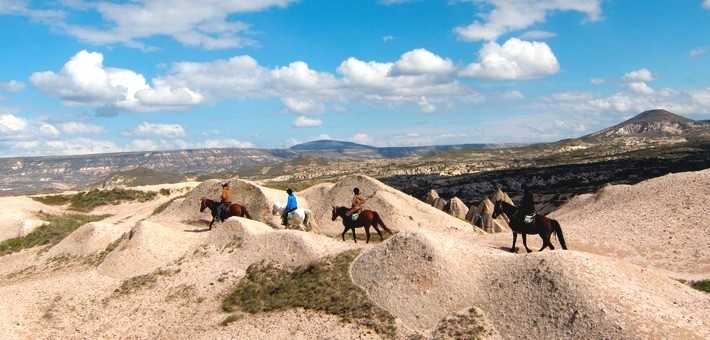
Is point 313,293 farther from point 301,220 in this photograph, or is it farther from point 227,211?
point 227,211

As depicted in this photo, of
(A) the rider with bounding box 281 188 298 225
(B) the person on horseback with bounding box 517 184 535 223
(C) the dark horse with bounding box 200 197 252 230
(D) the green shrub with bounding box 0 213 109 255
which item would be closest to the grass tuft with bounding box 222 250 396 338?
(A) the rider with bounding box 281 188 298 225

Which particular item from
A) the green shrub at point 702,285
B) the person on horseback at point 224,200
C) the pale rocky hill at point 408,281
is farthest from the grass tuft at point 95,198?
the green shrub at point 702,285

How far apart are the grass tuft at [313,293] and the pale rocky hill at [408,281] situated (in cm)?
45

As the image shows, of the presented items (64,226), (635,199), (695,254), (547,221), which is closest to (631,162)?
(635,199)

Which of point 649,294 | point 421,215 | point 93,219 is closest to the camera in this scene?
point 649,294

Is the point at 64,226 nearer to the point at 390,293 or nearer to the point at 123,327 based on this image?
the point at 123,327

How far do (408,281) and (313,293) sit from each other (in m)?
4.70

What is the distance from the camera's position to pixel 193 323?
2214cm

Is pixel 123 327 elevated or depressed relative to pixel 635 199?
depressed

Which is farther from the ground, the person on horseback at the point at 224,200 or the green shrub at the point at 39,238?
the person on horseback at the point at 224,200

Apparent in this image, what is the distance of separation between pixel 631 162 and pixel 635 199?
125323mm

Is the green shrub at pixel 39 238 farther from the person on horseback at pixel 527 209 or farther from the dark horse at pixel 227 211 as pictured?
the person on horseback at pixel 527 209

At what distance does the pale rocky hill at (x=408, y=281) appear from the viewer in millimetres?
17406

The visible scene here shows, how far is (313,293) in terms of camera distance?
2238 centimetres
